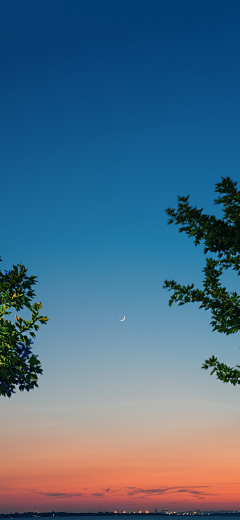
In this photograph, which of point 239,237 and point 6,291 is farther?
point 6,291

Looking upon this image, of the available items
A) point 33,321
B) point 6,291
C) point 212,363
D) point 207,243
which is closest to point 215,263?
point 207,243

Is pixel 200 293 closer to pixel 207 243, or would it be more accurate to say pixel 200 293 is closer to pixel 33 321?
pixel 207 243

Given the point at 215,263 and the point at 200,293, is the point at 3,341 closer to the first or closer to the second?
the point at 200,293

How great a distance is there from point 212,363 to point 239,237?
3604 millimetres

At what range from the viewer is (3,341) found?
11.3m

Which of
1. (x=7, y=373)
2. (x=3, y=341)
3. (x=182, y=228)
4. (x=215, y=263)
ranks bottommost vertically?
(x=7, y=373)

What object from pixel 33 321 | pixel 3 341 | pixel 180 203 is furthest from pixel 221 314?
pixel 3 341

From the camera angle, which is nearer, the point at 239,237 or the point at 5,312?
the point at 239,237

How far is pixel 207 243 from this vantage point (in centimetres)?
1177

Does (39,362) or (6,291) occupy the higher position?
(6,291)

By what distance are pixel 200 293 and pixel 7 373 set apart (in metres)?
6.05

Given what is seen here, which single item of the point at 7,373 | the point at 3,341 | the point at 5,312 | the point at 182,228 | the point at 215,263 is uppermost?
the point at 182,228

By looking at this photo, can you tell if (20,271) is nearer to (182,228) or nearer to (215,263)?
(182,228)

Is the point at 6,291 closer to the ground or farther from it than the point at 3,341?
farther from it
